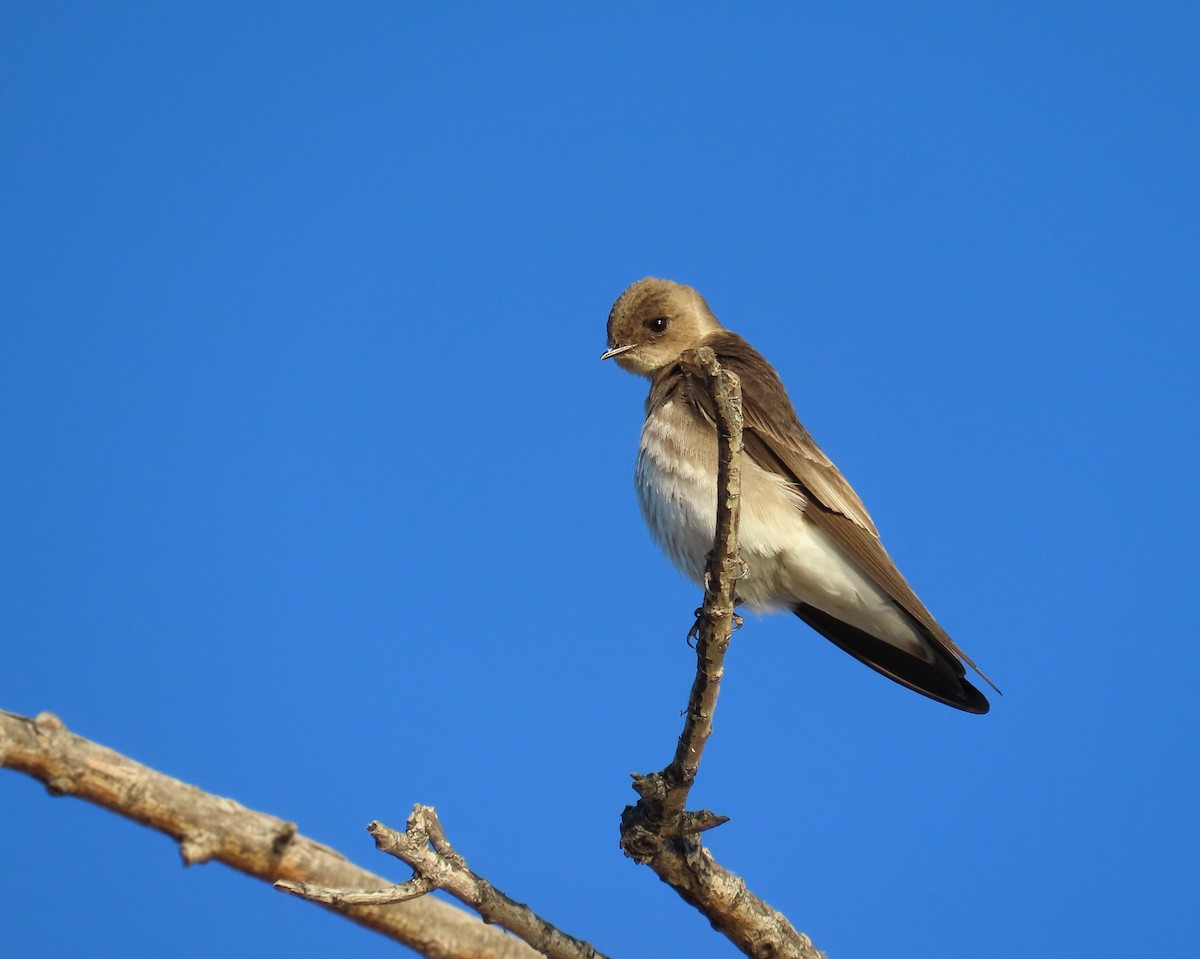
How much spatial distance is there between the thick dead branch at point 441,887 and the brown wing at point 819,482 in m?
2.02

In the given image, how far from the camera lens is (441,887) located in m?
3.53

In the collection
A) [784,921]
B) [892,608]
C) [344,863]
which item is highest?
[892,608]

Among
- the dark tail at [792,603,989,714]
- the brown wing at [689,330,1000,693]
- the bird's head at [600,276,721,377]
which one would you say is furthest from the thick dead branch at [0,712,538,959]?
the bird's head at [600,276,721,377]

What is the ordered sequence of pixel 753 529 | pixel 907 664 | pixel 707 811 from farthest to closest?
1. pixel 907 664
2. pixel 753 529
3. pixel 707 811

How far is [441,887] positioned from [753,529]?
2.20 metres

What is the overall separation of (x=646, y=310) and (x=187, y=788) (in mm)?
3913

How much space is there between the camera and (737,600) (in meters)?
5.17

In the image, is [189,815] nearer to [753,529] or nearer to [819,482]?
[753,529]

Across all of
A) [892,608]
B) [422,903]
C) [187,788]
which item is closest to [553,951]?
[422,903]

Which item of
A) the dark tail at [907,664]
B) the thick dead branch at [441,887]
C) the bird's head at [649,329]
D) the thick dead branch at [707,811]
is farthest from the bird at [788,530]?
the thick dead branch at [441,887]

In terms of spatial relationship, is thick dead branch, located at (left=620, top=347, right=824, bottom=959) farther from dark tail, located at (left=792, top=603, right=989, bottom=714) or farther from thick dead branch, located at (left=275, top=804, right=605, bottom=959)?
dark tail, located at (left=792, top=603, right=989, bottom=714)

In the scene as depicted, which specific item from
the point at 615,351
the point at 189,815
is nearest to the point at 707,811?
the point at 189,815

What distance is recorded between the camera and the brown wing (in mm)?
5211

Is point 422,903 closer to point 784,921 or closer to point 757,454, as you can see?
point 784,921
